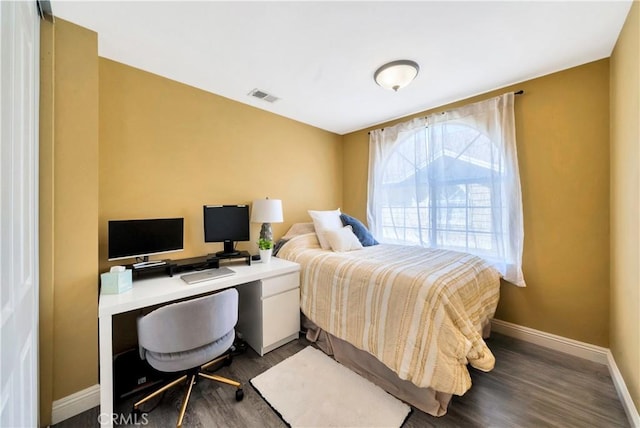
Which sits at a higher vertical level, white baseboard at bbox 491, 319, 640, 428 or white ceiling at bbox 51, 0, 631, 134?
white ceiling at bbox 51, 0, 631, 134

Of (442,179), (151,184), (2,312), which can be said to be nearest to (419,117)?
(442,179)

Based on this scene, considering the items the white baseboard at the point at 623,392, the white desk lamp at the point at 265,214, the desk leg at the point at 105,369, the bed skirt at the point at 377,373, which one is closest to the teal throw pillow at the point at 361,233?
the white desk lamp at the point at 265,214

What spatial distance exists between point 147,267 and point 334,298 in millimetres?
1473

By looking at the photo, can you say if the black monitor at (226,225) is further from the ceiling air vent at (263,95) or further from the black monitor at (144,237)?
the ceiling air vent at (263,95)

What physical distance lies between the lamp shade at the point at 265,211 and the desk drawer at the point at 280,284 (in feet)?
2.10

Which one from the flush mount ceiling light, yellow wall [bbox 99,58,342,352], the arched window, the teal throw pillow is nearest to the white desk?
yellow wall [bbox 99,58,342,352]

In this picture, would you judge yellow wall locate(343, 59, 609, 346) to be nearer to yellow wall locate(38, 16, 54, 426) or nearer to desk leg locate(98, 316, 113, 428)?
A: desk leg locate(98, 316, 113, 428)

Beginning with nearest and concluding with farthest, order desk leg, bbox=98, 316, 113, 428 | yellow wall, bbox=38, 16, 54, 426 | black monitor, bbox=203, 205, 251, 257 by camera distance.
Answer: desk leg, bbox=98, 316, 113, 428, yellow wall, bbox=38, 16, 54, 426, black monitor, bbox=203, 205, 251, 257

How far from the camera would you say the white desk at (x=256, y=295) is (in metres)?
1.57

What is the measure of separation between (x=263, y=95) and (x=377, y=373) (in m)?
2.74

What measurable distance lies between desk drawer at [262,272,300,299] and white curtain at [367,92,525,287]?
1.63m

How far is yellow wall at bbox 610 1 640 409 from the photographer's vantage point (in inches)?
55.3

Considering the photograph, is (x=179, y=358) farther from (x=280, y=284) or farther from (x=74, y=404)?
(x=280, y=284)

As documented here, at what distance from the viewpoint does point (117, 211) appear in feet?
6.36
